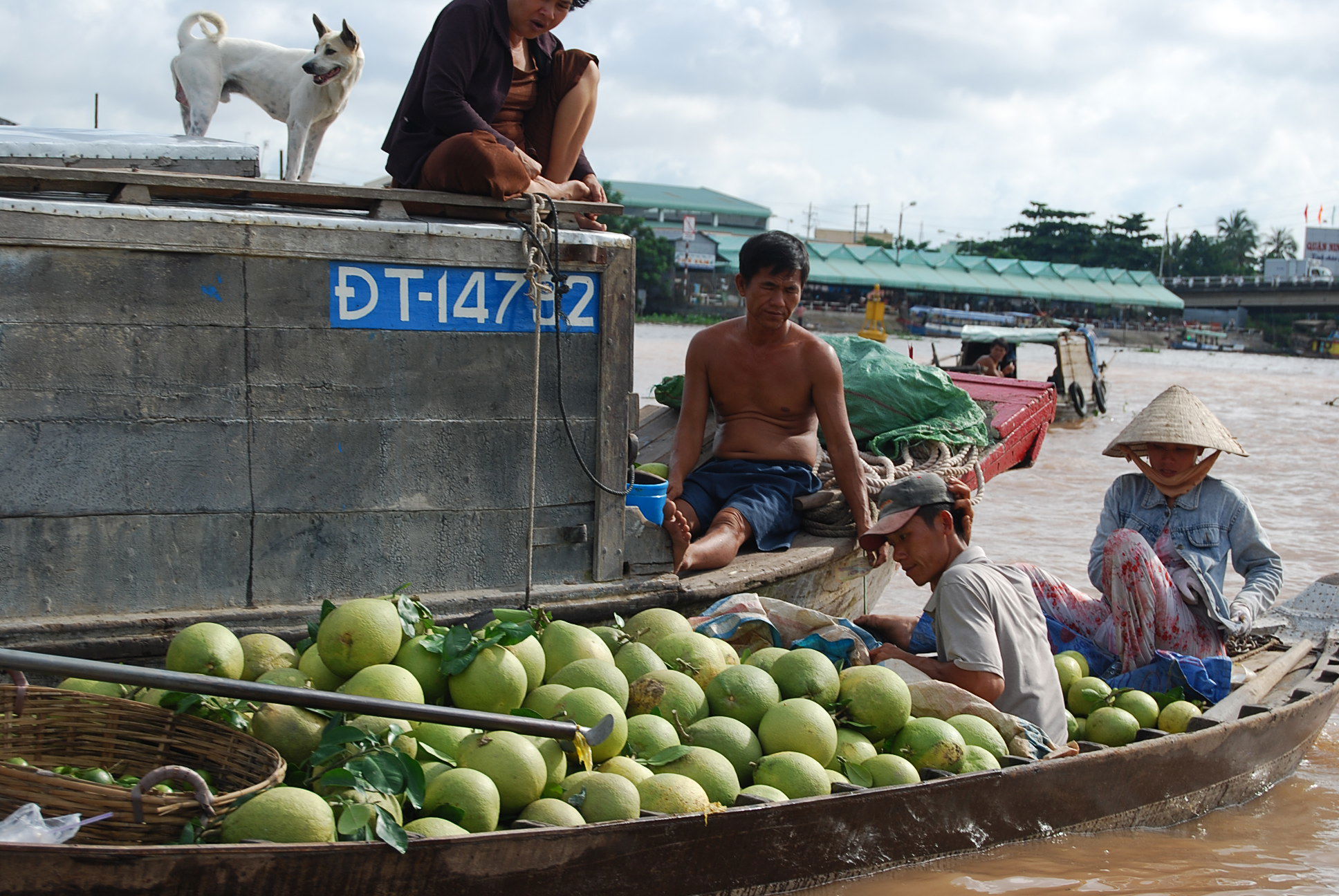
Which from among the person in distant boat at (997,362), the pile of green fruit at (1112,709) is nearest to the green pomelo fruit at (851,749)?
the pile of green fruit at (1112,709)

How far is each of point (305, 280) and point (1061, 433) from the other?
1649 cm

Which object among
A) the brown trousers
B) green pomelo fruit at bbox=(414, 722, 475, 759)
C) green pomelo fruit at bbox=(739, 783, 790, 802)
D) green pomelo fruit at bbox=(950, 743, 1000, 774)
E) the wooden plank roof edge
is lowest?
green pomelo fruit at bbox=(950, 743, 1000, 774)

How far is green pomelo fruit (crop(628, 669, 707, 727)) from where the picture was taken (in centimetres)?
302

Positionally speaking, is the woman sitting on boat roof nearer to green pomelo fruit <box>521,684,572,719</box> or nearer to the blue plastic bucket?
the blue plastic bucket

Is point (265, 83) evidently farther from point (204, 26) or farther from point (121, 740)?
point (121, 740)

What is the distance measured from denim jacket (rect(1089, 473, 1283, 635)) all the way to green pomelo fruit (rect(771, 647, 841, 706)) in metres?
1.46

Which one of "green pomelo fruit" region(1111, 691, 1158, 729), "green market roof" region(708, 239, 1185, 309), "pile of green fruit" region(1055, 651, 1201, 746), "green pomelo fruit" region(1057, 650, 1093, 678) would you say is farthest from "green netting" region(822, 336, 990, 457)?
"green market roof" region(708, 239, 1185, 309)

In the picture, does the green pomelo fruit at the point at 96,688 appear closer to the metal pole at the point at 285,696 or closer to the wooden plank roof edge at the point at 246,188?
the metal pole at the point at 285,696

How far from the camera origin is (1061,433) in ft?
59.7

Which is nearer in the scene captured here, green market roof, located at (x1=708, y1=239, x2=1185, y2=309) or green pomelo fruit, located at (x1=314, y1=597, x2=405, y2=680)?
green pomelo fruit, located at (x1=314, y1=597, x2=405, y2=680)

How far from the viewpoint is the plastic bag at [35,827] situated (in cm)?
213

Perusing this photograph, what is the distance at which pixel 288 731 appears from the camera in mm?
2605

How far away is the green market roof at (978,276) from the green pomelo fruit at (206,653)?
5268 centimetres

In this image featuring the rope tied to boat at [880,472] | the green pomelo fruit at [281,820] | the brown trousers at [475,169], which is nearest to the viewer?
the green pomelo fruit at [281,820]
